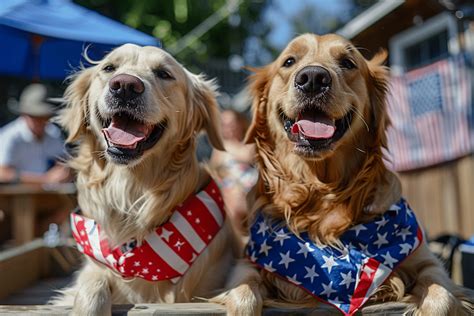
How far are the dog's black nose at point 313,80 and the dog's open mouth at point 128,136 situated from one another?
2.03ft

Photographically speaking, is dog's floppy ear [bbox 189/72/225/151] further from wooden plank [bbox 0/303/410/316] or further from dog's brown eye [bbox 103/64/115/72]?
wooden plank [bbox 0/303/410/316]

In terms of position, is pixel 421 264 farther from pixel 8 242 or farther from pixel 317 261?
pixel 8 242

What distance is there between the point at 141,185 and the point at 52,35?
2.17 metres

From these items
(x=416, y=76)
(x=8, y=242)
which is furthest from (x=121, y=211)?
(x=416, y=76)

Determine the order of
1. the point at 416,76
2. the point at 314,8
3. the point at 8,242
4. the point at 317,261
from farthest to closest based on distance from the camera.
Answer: the point at 314,8 < the point at 416,76 < the point at 8,242 < the point at 317,261

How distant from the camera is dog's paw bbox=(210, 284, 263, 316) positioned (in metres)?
1.82

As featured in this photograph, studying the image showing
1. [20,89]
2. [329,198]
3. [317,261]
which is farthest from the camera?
[20,89]

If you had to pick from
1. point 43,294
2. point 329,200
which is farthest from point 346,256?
point 43,294

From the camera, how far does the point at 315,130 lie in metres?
2.22

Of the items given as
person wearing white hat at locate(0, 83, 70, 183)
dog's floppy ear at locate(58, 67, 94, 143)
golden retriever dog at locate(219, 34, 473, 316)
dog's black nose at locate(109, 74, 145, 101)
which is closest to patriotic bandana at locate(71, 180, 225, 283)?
golden retriever dog at locate(219, 34, 473, 316)

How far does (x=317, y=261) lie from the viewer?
211 cm

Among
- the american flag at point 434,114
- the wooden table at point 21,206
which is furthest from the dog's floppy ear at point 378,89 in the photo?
the american flag at point 434,114

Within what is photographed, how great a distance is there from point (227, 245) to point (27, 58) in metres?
Result: 4.03

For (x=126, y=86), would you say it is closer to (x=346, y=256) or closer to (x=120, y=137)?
(x=120, y=137)
